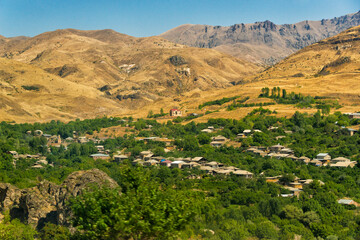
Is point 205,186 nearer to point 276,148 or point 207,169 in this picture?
point 207,169

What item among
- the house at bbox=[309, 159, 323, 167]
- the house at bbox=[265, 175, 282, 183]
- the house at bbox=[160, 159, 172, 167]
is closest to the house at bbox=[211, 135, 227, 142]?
the house at bbox=[160, 159, 172, 167]

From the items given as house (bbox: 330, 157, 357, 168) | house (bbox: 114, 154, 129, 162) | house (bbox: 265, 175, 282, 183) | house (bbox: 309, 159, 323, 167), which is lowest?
house (bbox: 114, 154, 129, 162)

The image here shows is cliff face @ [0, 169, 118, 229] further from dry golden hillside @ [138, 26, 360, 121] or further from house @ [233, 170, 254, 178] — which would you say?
dry golden hillside @ [138, 26, 360, 121]

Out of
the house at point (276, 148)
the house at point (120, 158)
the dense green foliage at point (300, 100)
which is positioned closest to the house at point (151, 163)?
the house at point (120, 158)

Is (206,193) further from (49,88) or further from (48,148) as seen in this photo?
(49,88)

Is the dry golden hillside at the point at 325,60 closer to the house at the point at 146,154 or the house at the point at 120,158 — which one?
the house at the point at 146,154

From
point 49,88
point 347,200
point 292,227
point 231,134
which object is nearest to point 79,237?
point 292,227
